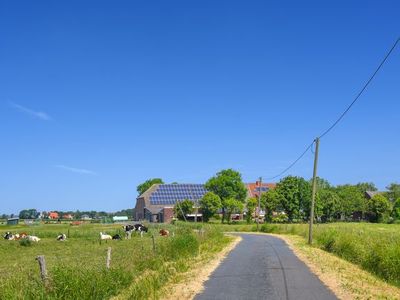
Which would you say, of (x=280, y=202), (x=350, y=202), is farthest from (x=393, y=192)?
(x=280, y=202)

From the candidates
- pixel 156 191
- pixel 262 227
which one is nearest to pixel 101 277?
pixel 262 227

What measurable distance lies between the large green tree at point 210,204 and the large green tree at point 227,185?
3.32 m

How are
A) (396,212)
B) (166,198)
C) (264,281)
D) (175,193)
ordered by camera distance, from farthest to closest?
(175,193), (166,198), (396,212), (264,281)

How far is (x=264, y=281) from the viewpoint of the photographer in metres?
17.4

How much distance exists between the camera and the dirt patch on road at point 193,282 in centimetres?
1509

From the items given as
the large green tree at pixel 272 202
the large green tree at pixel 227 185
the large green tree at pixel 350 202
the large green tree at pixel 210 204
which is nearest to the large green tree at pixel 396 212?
the large green tree at pixel 350 202

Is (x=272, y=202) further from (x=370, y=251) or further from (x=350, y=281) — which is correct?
(x=350, y=281)

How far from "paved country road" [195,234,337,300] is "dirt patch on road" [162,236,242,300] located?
0.25 meters

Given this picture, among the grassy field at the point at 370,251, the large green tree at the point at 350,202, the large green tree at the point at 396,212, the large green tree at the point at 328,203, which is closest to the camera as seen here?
the grassy field at the point at 370,251

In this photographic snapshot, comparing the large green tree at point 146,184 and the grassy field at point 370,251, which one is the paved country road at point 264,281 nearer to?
the grassy field at point 370,251

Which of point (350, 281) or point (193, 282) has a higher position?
point (350, 281)

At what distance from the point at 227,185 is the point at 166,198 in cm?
1823

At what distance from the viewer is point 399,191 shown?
135 m

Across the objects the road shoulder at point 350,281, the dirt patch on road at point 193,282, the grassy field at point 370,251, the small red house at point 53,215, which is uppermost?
the grassy field at point 370,251
